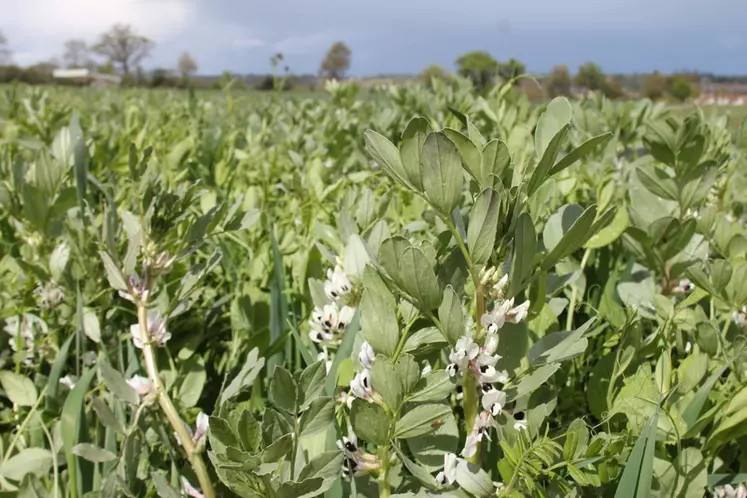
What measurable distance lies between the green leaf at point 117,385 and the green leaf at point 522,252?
42 centimetres

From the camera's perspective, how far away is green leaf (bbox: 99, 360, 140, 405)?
2.43 feet

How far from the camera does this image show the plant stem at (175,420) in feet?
2.34

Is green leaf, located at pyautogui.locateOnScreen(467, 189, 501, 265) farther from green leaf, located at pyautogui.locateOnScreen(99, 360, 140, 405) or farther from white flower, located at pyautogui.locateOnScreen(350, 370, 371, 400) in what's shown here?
green leaf, located at pyautogui.locateOnScreen(99, 360, 140, 405)

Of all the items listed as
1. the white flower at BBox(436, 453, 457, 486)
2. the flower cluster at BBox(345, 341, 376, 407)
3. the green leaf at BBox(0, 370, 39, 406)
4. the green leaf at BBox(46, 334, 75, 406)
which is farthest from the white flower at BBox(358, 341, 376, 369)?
the green leaf at BBox(0, 370, 39, 406)

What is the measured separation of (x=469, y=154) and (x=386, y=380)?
8.3 inches

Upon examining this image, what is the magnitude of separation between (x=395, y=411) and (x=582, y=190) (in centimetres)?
115

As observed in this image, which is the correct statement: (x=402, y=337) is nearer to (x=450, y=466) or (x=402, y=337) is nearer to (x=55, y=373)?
(x=450, y=466)

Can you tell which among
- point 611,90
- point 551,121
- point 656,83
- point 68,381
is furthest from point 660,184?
point 656,83

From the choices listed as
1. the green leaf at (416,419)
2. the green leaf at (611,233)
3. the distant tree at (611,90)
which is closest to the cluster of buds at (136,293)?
the green leaf at (416,419)

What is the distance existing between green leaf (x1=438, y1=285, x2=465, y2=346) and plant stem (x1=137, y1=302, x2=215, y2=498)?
30cm

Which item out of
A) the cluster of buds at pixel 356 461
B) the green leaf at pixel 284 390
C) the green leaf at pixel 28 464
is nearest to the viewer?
the green leaf at pixel 284 390

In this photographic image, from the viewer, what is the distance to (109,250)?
851 millimetres

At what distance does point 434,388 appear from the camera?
60 centimetres

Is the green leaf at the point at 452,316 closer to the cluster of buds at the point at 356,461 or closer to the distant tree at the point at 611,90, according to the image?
the cluster of buds at the point at 356,461
